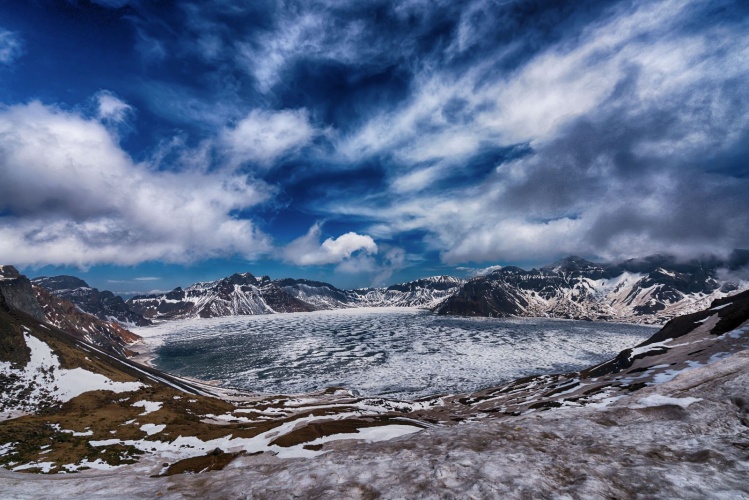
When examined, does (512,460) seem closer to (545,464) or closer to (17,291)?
(545,464)

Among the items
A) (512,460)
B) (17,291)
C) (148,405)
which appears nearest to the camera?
(512,460)

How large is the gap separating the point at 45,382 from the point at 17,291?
134m

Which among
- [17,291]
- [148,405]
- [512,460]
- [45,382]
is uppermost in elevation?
[17,291]

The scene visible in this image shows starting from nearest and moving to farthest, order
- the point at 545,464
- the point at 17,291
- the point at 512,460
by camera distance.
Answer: the point at 545,464
the point at 512,460
the point at 17,291

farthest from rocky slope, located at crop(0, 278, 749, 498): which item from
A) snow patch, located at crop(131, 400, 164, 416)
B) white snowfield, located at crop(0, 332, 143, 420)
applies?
white snowfield, located at crop(0, 332, 143, 420)

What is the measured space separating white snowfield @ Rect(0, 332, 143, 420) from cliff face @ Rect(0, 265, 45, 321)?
10436 centimetres

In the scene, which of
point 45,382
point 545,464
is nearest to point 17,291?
point 45,382

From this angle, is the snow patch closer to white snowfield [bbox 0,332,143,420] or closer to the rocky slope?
white snowfield [bbox 0,332,143,420]

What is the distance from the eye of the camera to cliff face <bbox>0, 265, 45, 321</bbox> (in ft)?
457

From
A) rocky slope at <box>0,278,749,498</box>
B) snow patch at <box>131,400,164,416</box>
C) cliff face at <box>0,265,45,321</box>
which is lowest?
snow patch at <box>131,400,164,416</box>

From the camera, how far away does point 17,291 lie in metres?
148

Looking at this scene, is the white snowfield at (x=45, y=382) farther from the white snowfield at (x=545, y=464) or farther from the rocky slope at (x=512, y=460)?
the white snowfield at (x=545, y=464)

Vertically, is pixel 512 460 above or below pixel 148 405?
above

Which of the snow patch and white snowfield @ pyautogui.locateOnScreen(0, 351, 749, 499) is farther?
the snow patch
